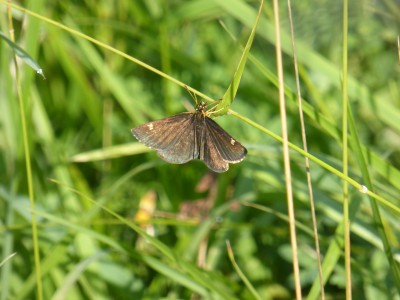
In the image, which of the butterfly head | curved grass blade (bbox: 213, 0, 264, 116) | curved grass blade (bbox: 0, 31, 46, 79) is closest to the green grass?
curved grass blade (bbox: 0, 31, 46, 79)

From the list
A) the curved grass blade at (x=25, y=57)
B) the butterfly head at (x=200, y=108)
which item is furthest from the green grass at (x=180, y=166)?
the butterfly head at (x=200, y=108)

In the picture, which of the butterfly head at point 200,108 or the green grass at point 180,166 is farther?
the green grass at point 180,166

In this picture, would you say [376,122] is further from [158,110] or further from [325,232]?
[158,110]

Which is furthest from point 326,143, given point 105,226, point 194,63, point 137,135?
point 137,135

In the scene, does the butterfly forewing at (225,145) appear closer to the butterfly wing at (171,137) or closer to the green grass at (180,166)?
the butterfly wing at (171,137)

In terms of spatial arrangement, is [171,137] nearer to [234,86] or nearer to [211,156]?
[211,156]

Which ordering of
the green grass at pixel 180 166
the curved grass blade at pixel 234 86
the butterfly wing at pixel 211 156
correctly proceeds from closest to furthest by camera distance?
the curved grass blade at pixel 234 86
the butterfly wing at pixel 211 156
the green grass at pixel 180 166
